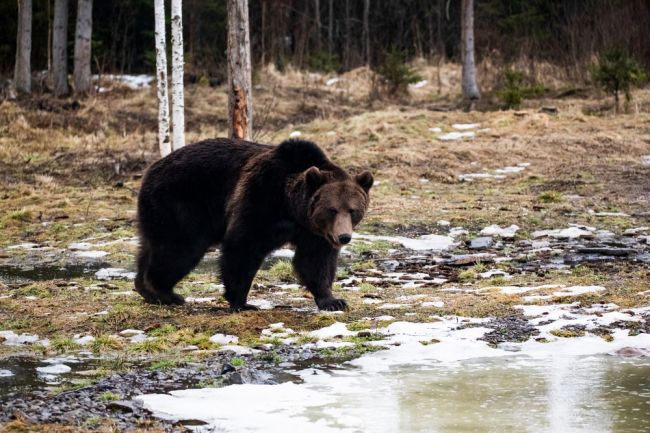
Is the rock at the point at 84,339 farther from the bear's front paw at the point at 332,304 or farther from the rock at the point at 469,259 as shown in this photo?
the rock at the point at 469,259

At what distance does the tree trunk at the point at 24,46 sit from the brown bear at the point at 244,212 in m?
19.3

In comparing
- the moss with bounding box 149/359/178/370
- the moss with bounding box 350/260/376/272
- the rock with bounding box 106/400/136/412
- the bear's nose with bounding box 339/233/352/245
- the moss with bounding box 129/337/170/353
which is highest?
the bear's nose with bounding box 339/233/352/245

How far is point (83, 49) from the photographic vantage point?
27062 millimetres

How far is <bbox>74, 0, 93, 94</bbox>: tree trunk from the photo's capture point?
26953 mm

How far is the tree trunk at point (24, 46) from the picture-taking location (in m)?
26.2

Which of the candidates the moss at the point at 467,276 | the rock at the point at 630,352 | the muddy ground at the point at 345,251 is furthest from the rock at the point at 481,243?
the rock at the point at 630,352

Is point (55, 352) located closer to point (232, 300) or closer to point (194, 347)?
point (194, 347)

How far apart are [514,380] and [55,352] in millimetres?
3070

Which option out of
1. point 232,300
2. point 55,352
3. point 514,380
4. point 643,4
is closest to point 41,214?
point 232,300

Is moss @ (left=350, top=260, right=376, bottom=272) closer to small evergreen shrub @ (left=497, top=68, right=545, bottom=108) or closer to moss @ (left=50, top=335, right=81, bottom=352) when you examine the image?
moss @ (left=50, top=335, right=81, bottom=352)

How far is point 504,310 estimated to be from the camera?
7.70 meters

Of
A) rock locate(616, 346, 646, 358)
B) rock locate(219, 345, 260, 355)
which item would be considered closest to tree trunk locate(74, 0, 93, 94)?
rock locate(219, 345, 260, 355)

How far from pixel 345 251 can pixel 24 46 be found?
58.4 feet

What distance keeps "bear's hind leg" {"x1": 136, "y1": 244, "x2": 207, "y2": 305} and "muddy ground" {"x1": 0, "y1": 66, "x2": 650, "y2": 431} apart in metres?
0.18
